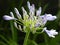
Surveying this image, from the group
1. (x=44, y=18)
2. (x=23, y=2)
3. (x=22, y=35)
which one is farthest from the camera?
(x=22, y=35)

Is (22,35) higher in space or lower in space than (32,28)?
higher

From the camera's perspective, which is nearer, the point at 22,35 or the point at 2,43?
the point at 2,43

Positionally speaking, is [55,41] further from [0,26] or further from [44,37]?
[0,26]

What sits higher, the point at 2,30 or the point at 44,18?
the point at 2,30

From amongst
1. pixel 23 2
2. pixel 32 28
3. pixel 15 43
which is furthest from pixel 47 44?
pixel 32 28

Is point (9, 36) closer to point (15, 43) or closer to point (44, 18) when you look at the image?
point (15, 43)

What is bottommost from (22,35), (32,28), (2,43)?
(32,28)

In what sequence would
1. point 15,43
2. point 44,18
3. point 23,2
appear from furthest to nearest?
point 15,43 < point 23,2 < point 44,18

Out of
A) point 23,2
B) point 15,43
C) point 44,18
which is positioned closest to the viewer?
point 44,18

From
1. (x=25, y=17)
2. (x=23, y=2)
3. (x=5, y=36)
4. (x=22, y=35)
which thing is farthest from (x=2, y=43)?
(x=25, y=17)
